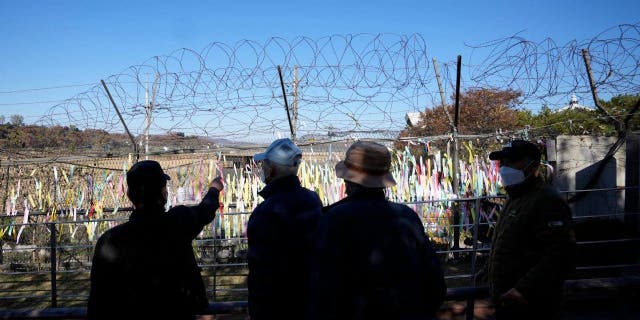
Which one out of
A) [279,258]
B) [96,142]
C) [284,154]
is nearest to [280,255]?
[279,258]

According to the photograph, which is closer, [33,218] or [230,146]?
[230,146]

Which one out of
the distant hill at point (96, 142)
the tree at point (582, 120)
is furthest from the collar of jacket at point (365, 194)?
the distant hill at point (96, 142)

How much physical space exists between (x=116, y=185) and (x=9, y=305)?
2.04m

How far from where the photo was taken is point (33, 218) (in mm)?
8188

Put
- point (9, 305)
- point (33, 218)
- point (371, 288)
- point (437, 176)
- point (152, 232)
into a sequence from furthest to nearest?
point (33, 218)
point (437, 176)
point (9, 305)
point (152, 232)
point (371, 288)

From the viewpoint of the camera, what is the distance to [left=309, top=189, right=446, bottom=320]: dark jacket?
5.48 ft

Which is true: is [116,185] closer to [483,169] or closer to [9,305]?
[9,305]

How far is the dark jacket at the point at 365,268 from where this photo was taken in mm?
1670

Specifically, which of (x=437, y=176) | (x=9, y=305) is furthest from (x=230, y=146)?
(x=9, y=305)

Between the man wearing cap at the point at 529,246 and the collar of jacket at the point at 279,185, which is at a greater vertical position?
the collar of jacket at the point at 279,185

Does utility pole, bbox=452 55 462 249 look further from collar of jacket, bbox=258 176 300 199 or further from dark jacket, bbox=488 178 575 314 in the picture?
collar of jacket, bbox=258 176 300 199

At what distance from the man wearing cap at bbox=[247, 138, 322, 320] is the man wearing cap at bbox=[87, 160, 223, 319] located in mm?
276

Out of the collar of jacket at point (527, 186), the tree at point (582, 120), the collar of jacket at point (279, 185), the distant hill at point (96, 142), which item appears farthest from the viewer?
the distant hill at point (96, 142)

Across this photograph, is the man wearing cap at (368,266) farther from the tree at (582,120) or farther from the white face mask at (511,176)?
the tree at (582,120)
